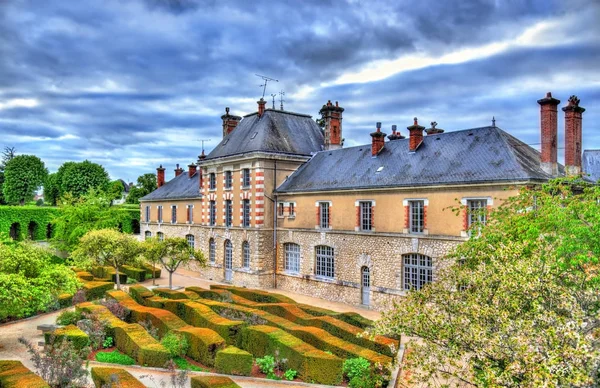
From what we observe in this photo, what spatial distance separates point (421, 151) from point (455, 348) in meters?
18.7

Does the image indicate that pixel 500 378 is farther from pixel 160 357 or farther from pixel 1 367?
pixel 1 367

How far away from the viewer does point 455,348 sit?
8.27 meters

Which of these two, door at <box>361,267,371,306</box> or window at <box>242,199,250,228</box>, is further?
window at <box>242,199,250,228</box>

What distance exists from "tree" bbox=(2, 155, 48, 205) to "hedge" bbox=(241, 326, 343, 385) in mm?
64386

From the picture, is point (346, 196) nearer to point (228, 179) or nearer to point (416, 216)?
point (416, 216)

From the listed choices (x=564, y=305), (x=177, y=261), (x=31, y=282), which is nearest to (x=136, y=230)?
(x=177, y=261)

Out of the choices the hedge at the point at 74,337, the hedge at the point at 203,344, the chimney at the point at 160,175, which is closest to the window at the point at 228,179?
the hedge at the point at 203,344

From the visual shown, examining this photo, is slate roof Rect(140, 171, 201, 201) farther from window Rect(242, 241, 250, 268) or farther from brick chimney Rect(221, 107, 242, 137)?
window Rect(242, 241, 250, 268)

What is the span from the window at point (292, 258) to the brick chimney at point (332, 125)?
26.7 ft

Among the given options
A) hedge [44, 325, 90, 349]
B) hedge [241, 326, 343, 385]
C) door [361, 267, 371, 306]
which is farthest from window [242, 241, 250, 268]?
hedge [44, 325, 90, 349]

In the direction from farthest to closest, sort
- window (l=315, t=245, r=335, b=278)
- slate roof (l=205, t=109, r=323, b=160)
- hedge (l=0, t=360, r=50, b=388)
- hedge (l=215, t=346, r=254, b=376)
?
slate roof (l=205, t=109, r=323, b=160) < window (l=315, t=245, r=335, b=278) < hedge (l=215, t=346, r=254, b=376) < hedge (l=0, t=360, r=50, b=388)

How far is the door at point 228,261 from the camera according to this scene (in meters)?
34.6

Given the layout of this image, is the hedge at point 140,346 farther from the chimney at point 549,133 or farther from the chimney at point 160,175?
the chimney at point 160,175

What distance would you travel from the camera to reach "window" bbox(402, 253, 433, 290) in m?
23.3
